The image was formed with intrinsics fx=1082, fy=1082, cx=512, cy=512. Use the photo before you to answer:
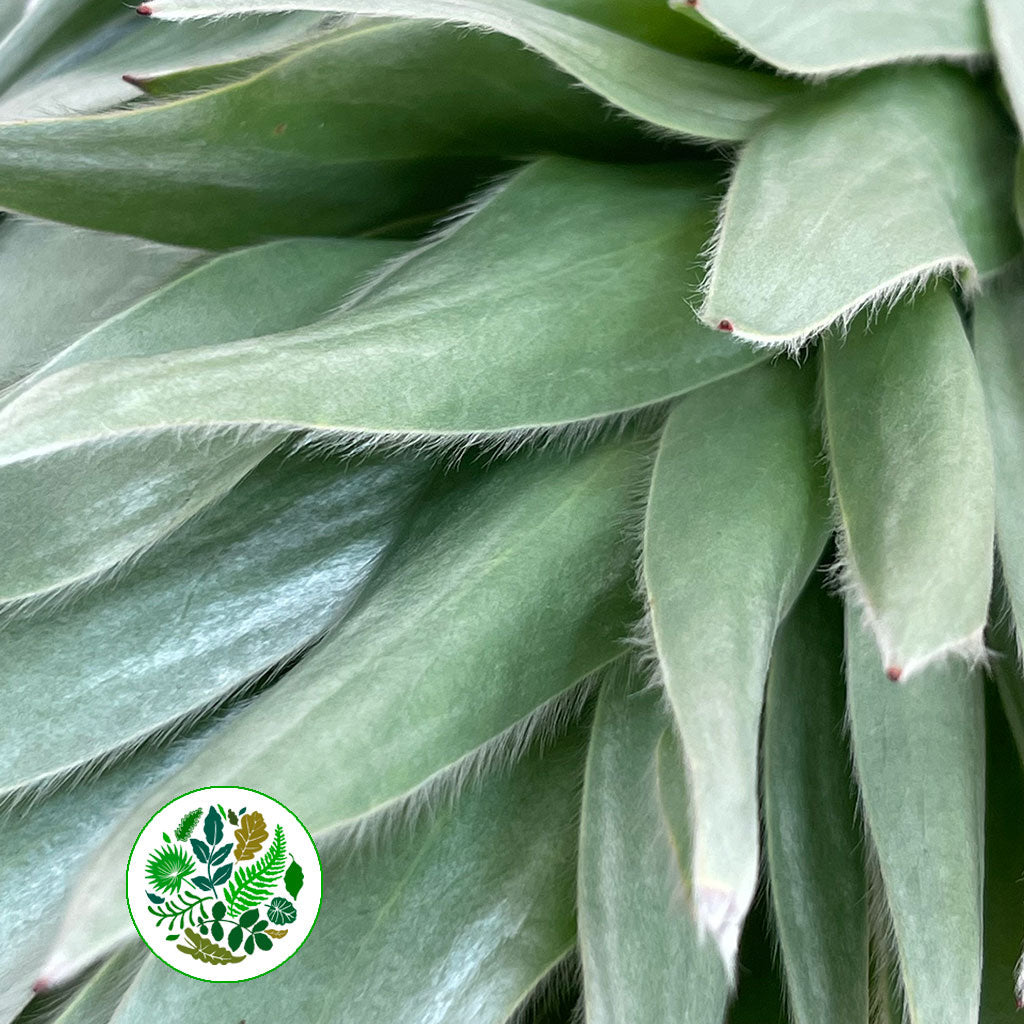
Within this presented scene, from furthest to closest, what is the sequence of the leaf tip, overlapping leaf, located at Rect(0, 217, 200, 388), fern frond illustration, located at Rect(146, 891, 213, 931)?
overlapping leaf, located at Rect(0, 217, 200, 388) → fern frond illustration, located at Rect(146, 891, 213, 931) → the leaf tip

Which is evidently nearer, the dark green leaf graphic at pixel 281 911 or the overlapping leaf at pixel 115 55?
the dark green leaf graphic at pixel 281 911

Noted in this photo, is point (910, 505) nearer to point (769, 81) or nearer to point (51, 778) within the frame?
point (769, 81)

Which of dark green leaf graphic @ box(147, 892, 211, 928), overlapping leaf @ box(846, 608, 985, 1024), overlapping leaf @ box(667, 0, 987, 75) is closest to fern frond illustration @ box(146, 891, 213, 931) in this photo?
dark green leaf graphic @ box(147, 892, 211, 928)

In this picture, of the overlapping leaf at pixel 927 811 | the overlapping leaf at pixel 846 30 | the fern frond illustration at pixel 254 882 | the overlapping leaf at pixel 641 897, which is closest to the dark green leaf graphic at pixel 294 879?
the fern frond illustration at pixel 254 882

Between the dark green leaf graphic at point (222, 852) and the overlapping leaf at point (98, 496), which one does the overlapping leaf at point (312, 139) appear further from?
the dark green leaf graphic at point (222, 852)

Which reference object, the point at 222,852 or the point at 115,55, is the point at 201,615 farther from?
the point at 115,55

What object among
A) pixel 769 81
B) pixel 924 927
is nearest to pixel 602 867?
pixel 924 927

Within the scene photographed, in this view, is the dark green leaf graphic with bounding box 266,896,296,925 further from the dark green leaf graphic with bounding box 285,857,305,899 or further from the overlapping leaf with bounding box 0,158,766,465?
the overlapping leaf with bounding box 0,158,766,465
